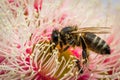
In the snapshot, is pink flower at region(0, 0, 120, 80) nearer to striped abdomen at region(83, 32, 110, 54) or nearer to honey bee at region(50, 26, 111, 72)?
honey bee at region(50, 26, 111, 72)

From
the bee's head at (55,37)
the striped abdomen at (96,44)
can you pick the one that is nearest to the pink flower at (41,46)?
the bee's head at (55,37)

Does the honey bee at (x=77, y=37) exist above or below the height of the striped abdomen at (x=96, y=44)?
above

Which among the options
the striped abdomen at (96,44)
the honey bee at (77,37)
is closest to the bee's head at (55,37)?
the honey bee at (77,37)

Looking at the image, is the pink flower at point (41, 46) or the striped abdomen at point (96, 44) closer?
the striped abdomen at point (96, 44)

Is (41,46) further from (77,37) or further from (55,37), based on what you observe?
(77,37)

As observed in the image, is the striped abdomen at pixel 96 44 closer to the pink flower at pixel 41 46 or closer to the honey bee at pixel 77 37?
the honey bee at pixel 77 37

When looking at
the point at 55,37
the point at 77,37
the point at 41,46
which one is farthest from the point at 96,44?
the point at 41,46

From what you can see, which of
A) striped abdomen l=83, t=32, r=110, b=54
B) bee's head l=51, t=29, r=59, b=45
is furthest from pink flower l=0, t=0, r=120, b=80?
striped abdomen l=83, t=32, r=110, b=54
